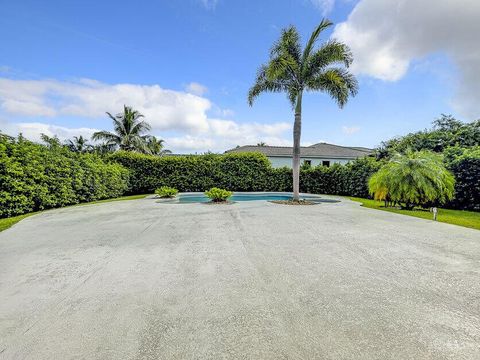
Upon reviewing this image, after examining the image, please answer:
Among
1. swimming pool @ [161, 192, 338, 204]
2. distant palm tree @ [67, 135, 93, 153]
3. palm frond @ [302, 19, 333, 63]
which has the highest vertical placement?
palm frond @ [302, 19, 333, 63]

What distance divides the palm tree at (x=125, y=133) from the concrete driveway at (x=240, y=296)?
2532 cm

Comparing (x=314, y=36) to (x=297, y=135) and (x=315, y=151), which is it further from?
(x=315, y=151)

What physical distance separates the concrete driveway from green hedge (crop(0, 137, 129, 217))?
154 inches

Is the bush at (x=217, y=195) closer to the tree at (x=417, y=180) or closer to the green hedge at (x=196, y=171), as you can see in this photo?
the tree at (x=417, y=180)

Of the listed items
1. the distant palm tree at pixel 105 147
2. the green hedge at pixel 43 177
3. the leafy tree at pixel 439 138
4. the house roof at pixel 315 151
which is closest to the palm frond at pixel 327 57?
the leafy tree at pixel 439 138

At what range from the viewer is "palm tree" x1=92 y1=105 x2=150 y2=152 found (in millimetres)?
29781

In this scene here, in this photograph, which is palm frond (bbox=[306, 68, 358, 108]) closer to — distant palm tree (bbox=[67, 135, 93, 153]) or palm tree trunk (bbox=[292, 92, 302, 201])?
palm tree trunk (bbox=[292, 92, 302, 201])

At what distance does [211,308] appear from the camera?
2.88 m

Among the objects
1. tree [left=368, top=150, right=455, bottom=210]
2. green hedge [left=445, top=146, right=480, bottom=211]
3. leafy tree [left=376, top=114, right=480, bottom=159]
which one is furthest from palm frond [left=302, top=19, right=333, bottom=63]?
leafy tree [left=376, top=114, right=480, bottom=159]

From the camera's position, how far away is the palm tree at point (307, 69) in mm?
13180

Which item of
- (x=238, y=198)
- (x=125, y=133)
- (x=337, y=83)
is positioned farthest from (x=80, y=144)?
(x=337, y=83)

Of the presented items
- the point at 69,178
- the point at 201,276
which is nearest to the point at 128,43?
the point at 69,178

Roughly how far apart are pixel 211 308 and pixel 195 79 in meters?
17.3

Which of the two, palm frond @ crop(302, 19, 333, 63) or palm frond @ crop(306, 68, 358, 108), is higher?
palm frond @ crop(302, 19, 333, 63)
